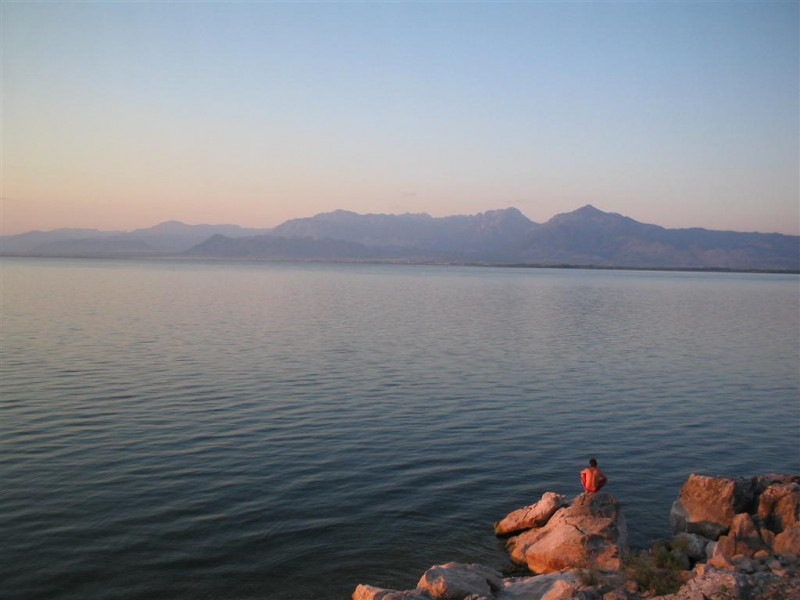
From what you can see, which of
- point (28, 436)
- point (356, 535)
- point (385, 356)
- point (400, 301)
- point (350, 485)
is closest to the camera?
point (356, 535)

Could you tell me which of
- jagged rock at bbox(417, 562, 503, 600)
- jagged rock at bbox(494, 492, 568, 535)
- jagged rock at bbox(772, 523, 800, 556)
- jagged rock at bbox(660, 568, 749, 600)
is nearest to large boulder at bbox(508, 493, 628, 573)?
jagged rock at bbox(494, 492, 568, 535)

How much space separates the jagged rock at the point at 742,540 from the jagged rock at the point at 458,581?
5.92 m

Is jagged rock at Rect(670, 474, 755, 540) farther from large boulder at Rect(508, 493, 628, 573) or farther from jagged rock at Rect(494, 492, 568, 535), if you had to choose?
jagged rock at Rect(494, 492, 568, 535)

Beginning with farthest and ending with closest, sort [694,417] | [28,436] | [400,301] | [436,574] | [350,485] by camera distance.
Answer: [400,301], [694,417], [28,436], [350,485], [436,574]

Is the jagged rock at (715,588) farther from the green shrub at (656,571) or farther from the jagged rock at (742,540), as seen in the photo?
the jagged rock at (742,540)

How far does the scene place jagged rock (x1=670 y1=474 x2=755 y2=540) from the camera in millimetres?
17953

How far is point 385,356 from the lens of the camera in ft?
153

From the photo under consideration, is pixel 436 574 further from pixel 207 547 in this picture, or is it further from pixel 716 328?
pixel 716 328

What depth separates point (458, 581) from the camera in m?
14.1

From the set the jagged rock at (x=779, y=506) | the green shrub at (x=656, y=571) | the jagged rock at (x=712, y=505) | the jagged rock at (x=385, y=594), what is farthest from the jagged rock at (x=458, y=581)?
the jagged rock at (x=779, y=506)

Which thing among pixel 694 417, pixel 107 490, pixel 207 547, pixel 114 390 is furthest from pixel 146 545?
pixel 694 417

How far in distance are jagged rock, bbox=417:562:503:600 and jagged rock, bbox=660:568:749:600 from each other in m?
3.78

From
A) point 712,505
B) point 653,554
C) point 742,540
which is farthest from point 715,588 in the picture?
point 712,505

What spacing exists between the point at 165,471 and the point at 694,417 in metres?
25.7
